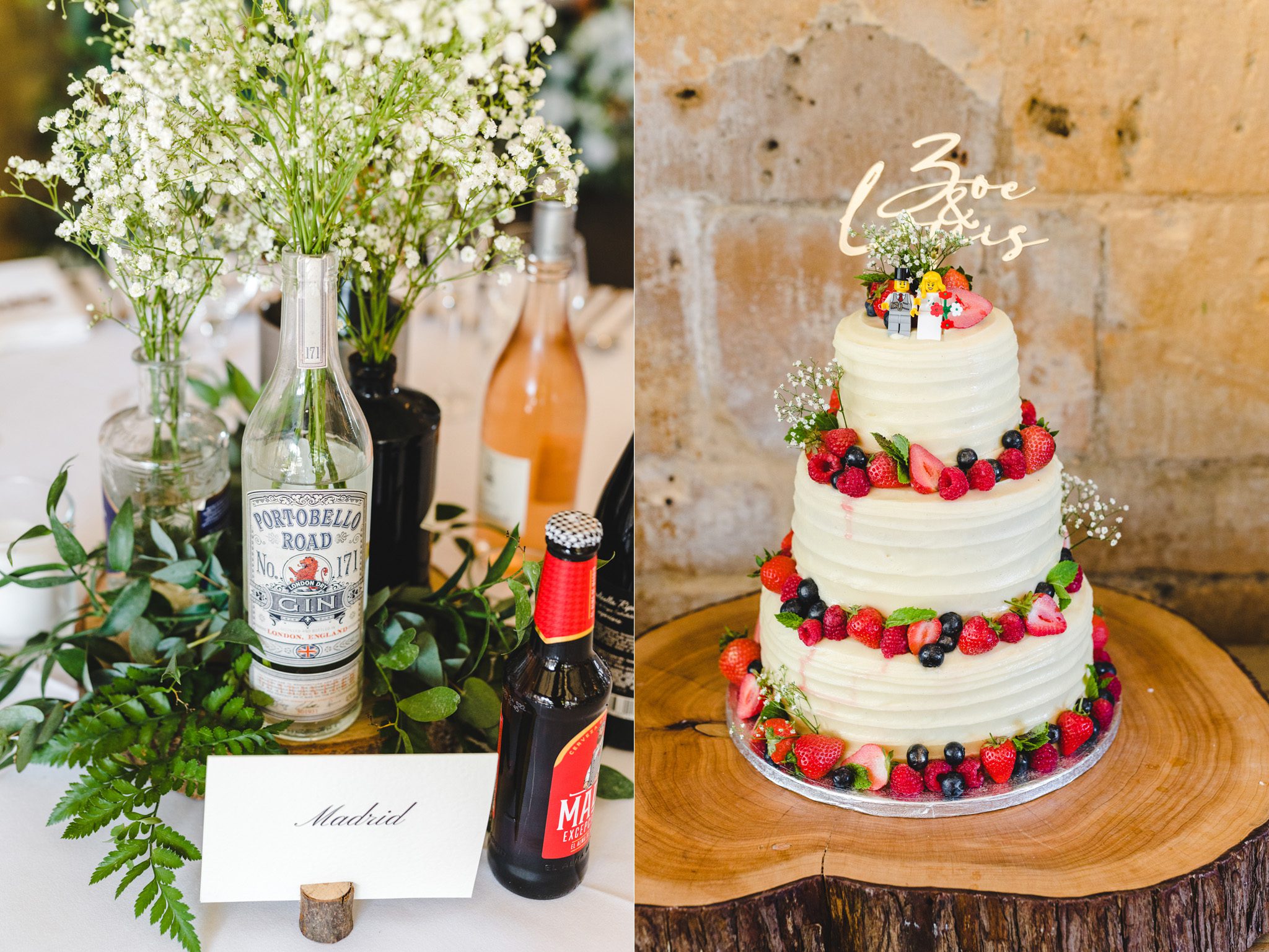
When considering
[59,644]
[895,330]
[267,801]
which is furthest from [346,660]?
[895,330]

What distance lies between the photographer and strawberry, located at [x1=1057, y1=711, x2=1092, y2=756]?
1120mm

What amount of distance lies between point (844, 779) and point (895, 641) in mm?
153

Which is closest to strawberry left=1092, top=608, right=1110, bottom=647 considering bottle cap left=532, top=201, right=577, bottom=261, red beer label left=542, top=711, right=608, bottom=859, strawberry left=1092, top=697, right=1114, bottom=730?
strawberry left=1092, top=697, right=1114, bottom=730

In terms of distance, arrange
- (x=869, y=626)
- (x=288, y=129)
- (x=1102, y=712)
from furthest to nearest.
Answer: (x=1102, y=712)
(x=869, y=626)
(x=288, y=129)

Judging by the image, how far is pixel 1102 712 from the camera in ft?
3.87

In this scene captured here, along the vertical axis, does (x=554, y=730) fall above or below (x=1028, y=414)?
below

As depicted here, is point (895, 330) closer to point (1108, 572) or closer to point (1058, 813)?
point (1058, 813)

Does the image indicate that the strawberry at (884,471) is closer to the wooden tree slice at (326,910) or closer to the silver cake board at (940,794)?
the silver cake board at (940,794)

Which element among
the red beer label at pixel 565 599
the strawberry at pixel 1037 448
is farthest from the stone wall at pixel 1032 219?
the red beer label at pixel 565 599

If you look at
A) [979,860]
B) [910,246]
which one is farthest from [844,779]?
[910,246]

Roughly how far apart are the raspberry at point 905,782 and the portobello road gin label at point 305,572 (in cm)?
53

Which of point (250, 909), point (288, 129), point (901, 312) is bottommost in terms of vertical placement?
point (250, 909)

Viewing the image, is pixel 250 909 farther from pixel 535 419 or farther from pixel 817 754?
pixel 535 419

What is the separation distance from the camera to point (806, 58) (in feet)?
4.67
